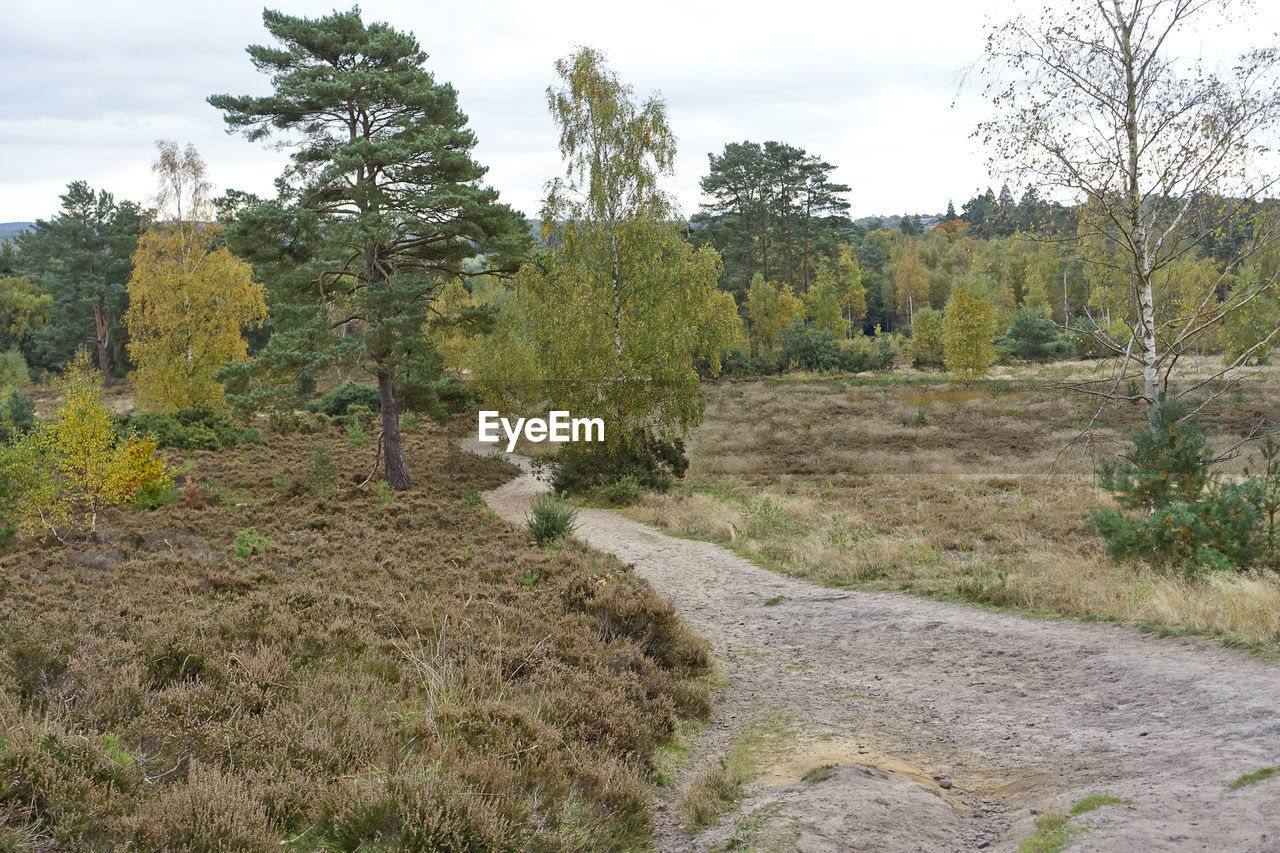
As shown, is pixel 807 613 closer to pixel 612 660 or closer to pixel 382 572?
pixel 612 660

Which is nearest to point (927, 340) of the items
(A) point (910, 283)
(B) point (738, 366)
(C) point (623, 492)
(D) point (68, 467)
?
(B) point (738, 366)

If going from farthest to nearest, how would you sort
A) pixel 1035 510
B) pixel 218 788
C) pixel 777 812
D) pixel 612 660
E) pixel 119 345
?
pixel 119 345 < pixel 1035 510 < pixel 612 660 < pixel 777 812 < pixel 218 788

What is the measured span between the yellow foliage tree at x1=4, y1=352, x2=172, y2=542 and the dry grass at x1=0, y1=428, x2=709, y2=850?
907mm

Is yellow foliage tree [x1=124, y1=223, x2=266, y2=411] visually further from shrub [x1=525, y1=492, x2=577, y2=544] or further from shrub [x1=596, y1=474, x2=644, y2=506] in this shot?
shrub [x1=525, y1=492, x2=577, y2=544]

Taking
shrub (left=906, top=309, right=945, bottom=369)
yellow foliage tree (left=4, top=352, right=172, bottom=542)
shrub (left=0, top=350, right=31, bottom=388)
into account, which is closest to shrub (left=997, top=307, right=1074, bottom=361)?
shrub (left=906, top=309, right=945, bottom=369)

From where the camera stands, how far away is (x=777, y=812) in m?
4.95

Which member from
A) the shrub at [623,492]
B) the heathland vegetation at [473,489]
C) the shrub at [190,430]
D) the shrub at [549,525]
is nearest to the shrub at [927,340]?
the heathland vegetation at [473,489]

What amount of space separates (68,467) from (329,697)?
33.8ft

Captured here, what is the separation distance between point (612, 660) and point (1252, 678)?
17.5ft

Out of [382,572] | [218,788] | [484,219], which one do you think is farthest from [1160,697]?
[484,219]

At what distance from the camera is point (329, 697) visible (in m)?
5.88

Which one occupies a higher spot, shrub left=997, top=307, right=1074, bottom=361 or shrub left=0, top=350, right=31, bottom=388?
shrub left=997, top=307, right=1074, bottom=361

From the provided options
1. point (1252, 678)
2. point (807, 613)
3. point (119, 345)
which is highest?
point (119, 345)

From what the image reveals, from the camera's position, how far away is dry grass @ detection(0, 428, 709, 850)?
417 centimetres
